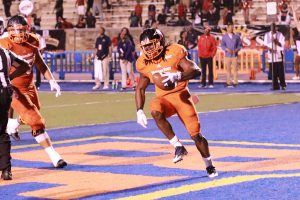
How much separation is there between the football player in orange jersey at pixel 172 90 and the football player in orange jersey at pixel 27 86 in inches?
68.0

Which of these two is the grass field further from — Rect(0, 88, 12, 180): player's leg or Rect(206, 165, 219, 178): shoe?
Rect(206, 165, 219, 178): shoe

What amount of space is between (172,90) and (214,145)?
139 inches

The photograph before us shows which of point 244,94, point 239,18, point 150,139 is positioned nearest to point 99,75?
point 244,94

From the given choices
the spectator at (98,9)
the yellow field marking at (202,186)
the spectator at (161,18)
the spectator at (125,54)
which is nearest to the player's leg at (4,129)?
the yellow field marking at (202,186)

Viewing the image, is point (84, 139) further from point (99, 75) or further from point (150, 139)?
point (99, 75)

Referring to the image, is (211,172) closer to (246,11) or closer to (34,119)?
(34,119)

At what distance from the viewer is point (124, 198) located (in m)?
9.78

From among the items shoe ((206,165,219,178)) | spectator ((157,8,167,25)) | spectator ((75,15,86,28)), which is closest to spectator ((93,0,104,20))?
spectator ((75,15,86,28))

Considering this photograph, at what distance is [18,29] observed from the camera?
1259 cm

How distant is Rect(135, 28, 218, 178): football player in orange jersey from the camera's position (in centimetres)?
1107

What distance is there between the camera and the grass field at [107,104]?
20.2m

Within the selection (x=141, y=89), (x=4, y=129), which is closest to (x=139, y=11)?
(x=141, y=89)

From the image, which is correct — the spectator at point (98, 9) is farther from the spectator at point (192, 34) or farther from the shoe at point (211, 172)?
the shoe at point (211, 172)

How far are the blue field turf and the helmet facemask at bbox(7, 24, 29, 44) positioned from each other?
1816 mm
